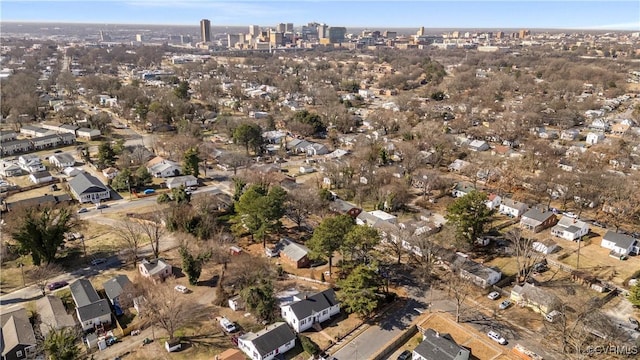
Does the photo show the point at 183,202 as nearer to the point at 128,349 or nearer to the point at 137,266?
the point at 137,266

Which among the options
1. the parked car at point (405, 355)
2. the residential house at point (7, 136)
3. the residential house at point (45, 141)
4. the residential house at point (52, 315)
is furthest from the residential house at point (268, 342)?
the residential house at point (7, 136)

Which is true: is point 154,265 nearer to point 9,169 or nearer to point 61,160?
point 61,160

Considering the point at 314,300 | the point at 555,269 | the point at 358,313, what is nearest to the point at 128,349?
the point at 314,300

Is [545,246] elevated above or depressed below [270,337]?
above

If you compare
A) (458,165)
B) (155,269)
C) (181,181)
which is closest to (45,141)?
(181,181)

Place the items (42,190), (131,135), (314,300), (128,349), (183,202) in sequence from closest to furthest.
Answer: (128,349), (314,300), (183,202), (42,190), (131,135)

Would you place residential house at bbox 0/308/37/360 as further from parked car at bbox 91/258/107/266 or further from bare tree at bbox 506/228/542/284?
bare tree at bbox 506/228/542/284

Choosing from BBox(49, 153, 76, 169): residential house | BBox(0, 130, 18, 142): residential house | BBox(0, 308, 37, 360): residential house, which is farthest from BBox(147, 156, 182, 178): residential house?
BBox(0, 308, 37, 360): residential house
